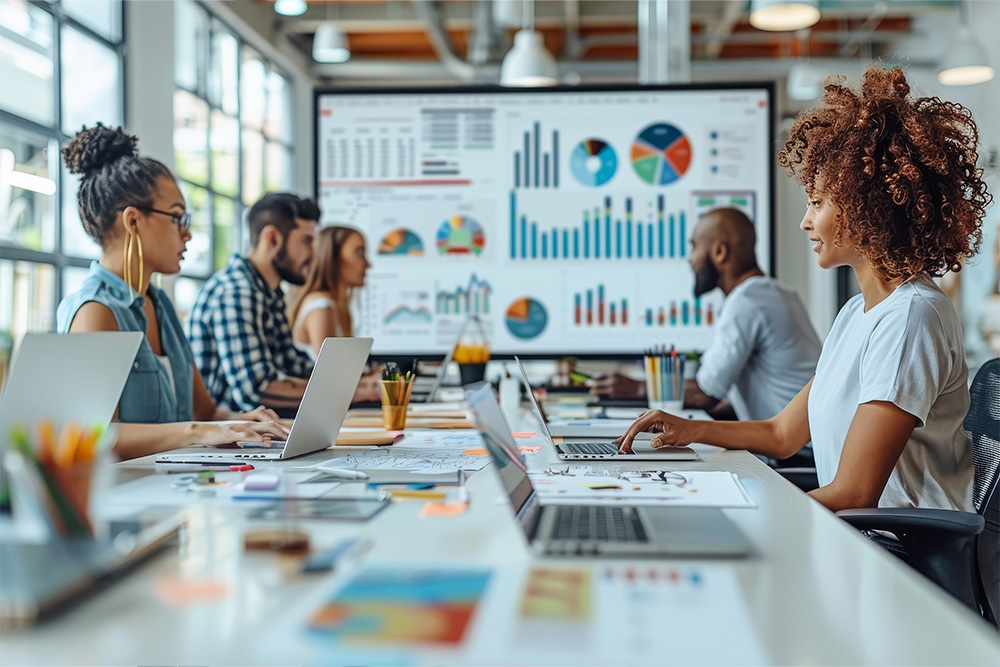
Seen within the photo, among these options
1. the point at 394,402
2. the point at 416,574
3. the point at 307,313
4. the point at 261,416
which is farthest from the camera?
the point at 307,313

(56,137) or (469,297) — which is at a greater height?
(56,137)

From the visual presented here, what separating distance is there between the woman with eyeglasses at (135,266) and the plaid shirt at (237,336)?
0.43 metres

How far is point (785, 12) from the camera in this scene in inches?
173

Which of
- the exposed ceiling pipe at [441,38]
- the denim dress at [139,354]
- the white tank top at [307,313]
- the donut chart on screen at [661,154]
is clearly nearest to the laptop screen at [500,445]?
the denim dress at [139,354]

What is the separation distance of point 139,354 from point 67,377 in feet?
2.69

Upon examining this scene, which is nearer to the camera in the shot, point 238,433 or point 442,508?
point 442,508

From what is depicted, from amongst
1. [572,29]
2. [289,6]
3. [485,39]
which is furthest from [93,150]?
[572,29]

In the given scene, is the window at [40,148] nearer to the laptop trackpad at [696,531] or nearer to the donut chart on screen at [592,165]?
the donut chart on screen at [592,165]

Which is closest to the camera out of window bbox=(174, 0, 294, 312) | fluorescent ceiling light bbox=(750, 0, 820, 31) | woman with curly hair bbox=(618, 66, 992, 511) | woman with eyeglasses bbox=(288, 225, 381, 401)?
woman with curly hair bbox=(618, 66, 992, 511)

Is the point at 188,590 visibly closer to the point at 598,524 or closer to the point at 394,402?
the point at 598,524

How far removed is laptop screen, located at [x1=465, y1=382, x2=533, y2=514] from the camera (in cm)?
110

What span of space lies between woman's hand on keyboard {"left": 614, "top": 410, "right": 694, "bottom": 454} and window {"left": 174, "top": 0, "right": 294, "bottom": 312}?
471 cm

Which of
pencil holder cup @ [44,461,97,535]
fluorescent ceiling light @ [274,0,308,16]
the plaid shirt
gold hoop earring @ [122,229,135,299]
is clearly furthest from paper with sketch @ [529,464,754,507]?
fluorescent ceiling light @ [274,0,308,16]

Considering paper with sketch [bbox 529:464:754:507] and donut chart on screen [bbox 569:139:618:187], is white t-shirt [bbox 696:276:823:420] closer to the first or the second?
donut chart on screen [bbox 569:139:618:187]
